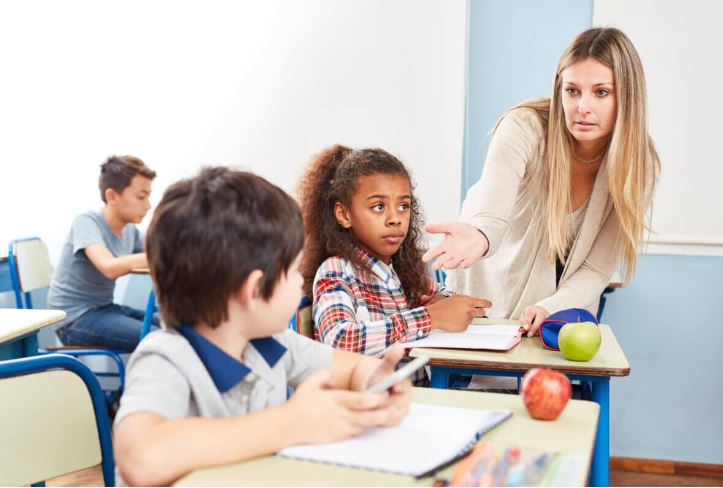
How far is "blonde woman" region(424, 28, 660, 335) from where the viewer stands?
1.89 meters

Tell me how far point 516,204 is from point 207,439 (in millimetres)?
1485

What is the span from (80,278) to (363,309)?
6.13ft

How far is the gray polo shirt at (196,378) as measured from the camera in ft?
3.04

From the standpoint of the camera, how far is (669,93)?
310 cm

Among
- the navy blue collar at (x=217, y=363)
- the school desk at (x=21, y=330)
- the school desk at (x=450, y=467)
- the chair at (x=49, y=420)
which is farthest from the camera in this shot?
the school desk at (x=21, y=330)

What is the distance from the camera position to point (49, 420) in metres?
1.21

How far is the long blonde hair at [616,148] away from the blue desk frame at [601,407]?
0.52 m

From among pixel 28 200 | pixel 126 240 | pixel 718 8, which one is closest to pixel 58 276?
pixel 126 240

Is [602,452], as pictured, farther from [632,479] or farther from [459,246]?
[632,479]

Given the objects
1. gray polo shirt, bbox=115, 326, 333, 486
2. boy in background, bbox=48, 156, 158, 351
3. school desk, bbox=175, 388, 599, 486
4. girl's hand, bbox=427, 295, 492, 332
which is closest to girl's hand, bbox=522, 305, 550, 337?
girl's hand, bbox=427, 295, 492, 332

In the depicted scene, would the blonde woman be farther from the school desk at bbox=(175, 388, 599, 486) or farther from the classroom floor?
the classroom floor

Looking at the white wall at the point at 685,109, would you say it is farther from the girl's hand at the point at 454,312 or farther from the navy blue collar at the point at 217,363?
the navy blue collar at the point at 217,363

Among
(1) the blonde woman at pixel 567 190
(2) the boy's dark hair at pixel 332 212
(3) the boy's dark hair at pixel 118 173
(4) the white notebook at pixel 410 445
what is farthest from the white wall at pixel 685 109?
(4) the white notebook at pixel 410 445

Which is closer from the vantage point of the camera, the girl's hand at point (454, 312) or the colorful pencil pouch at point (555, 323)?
the colorful pencil pouch at point (555, 323)
